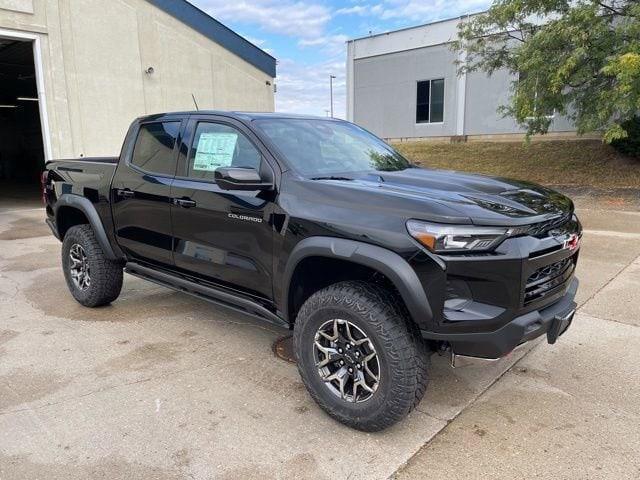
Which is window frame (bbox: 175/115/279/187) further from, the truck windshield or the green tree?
the green tree

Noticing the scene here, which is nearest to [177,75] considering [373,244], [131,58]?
[131,58]

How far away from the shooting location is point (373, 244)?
271 centimetres

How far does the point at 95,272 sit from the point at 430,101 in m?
19.9

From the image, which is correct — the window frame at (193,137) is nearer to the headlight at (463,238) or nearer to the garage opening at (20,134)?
the headlight at (463,238)

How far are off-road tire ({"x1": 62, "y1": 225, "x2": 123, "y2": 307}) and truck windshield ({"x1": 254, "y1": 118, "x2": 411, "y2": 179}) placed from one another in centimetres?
227

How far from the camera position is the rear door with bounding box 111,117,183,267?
4074 mm

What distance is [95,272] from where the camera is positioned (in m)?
4.81

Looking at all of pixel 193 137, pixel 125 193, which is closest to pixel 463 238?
pixel 193 137

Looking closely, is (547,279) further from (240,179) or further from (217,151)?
(217,151)

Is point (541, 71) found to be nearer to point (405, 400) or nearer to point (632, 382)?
point (632, 382)

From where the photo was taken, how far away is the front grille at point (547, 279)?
8.71 ft

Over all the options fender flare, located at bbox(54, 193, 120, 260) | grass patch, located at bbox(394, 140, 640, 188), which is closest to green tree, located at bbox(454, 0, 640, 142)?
grass patch, located at bbox(394, 140, 640, 188)

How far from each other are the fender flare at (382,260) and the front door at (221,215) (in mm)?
419

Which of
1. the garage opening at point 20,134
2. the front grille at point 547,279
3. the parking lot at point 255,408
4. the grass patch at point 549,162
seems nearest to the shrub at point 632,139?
the grass patch at point 549,162
